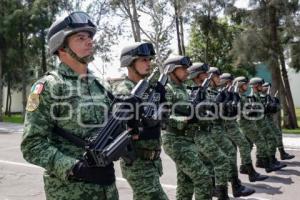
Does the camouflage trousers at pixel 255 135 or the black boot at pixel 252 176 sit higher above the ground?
the camouflage trousers at pixel 255 135

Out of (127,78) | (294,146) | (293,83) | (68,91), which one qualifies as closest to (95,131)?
(68,91)

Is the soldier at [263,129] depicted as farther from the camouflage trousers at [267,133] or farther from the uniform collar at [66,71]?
the uniform collar at [66,71]

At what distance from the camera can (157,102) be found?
13.4 feet

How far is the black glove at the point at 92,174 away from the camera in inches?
100

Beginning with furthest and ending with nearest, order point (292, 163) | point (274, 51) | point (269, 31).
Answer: point (269, 31), point (274, 51), point (292, 163)

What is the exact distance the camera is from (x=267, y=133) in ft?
32.1

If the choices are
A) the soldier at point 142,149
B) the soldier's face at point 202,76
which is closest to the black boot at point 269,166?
the soldier's face at point 202,76

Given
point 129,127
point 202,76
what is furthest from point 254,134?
point 129,127

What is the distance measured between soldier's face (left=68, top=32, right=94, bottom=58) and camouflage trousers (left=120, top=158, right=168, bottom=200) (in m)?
1.49

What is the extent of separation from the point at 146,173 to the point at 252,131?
5.43 metres

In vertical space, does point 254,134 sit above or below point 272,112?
below

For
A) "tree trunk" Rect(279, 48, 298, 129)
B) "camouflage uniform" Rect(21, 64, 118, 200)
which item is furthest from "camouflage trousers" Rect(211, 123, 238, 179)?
"tree trunk" Rect(279, 48, 298, 129)

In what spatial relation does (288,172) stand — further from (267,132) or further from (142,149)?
(142,149)

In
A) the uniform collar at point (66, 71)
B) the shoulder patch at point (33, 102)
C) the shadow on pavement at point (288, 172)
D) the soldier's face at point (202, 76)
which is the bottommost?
the shadow on pavement at point (288, 172)
